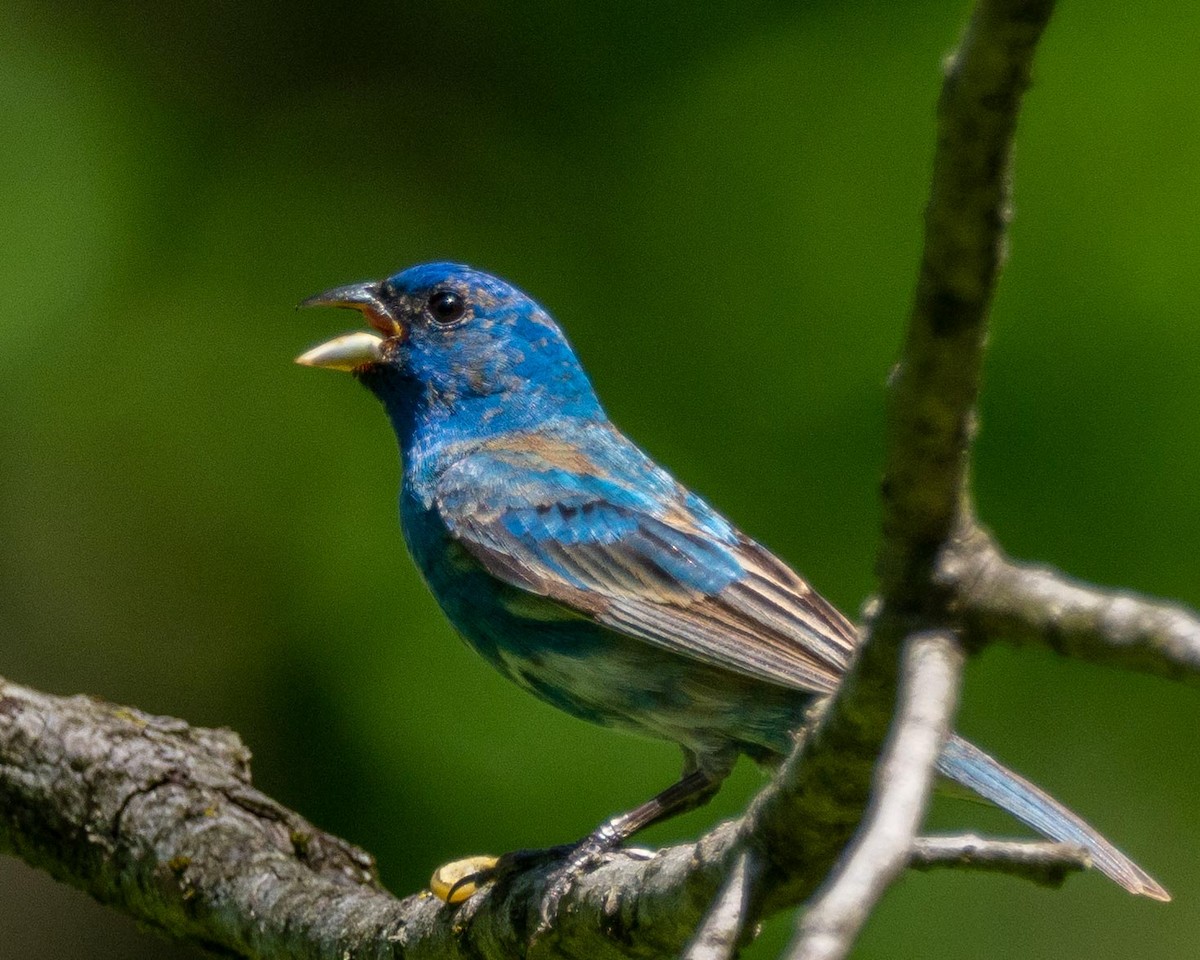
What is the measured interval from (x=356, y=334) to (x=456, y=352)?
0.29 metres

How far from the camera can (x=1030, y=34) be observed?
4.28ft

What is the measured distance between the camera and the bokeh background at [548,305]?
14.4ft

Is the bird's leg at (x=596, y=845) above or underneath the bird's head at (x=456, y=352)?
underneath

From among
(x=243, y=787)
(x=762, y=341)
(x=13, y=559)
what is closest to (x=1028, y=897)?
(x=762, y=341)

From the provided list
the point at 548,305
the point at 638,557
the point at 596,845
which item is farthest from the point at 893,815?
the point at 548,305

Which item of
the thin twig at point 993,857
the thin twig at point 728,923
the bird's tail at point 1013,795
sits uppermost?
the bird's tail at point 1013,795

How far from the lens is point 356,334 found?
4348 millimetres

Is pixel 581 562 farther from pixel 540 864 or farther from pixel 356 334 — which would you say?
pixel 356 334

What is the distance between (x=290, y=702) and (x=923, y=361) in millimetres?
3862

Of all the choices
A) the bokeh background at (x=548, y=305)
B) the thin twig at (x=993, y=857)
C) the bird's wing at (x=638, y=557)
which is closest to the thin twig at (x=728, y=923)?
the thin twig at (x=993, y=857)

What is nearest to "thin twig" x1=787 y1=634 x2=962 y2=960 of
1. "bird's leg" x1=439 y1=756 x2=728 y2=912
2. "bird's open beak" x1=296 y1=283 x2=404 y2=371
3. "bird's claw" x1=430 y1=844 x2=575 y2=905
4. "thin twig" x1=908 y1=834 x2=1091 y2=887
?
"thin twig" x1=908 y1=834 x2=1091 y2=887

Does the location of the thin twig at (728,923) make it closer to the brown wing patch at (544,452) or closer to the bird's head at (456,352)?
the brown wing patch at (544,452)

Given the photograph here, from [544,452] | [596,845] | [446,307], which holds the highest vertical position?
[446,307]

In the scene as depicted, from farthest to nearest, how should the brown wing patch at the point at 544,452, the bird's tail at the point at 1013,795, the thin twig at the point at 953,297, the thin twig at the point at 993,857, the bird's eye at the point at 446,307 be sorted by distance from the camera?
1. the bird's eye at the point at 446,307
2. the brown wing patch at the point at 544,452
3. the bird's tail at the point at 1013,795
4. the thin twig at the point at 993,857
5. the thin twig at the point at 953,297
